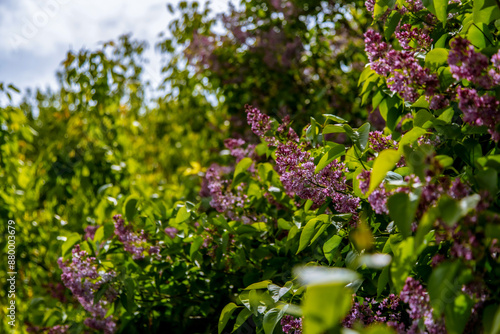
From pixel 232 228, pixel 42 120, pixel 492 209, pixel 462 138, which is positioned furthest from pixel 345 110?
pixel 42 120

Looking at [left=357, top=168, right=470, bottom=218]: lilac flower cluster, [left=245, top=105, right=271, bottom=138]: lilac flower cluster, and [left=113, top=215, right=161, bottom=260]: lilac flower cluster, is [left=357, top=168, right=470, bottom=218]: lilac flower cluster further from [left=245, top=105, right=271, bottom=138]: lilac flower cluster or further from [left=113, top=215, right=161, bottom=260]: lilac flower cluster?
[left=113, top=215, right=161, bottom=260]: lilac flower cluster

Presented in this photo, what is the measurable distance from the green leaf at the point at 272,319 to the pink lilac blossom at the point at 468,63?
0.59 m

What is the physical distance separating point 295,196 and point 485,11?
0.89 meters

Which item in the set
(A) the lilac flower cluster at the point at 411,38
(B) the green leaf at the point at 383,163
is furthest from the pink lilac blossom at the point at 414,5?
(B) the green leaf at the point at 383,163

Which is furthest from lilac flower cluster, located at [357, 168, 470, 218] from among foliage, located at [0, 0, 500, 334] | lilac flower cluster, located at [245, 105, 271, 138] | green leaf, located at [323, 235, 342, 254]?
lilac flower cluster, located at [245, 105, 271, 138]

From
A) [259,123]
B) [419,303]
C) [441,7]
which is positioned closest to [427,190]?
[419,303]

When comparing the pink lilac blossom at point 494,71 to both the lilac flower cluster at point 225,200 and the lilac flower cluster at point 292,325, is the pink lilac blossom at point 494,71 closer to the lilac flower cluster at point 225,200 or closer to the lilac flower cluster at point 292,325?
the lilac flower cluster at point 292,325

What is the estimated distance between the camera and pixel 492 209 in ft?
2.72

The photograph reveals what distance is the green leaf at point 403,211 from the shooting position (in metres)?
0.72

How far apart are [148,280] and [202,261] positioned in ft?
0.92

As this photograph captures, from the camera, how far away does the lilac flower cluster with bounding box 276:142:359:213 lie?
1177mm

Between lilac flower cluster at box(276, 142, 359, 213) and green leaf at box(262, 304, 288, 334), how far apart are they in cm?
32

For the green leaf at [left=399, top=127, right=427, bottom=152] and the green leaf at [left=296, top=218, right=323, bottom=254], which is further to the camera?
the green leaf at [left=296, top=218, right=323, bottom=254]

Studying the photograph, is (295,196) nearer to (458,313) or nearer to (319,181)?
(319,181)
